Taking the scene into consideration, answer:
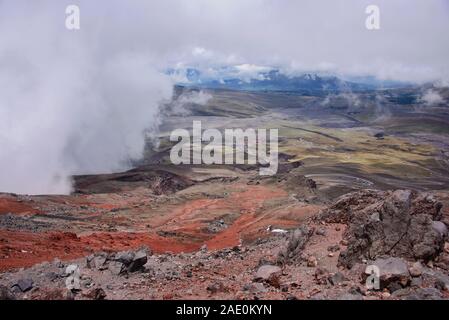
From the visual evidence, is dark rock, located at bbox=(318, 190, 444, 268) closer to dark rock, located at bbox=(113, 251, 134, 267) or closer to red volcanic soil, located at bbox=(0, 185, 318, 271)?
dark rock, located at bbox=(113, 251, 134, 267)

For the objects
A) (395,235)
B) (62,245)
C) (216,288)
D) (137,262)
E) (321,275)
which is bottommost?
(62,245)

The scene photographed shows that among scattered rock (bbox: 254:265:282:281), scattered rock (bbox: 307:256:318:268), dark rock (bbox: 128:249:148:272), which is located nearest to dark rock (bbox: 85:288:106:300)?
dark rock (bbox: 128:249:148:272)

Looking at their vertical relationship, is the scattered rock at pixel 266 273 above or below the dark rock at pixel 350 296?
below

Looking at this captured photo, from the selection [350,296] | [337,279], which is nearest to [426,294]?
[350,296]

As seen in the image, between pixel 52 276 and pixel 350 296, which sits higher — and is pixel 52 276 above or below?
below

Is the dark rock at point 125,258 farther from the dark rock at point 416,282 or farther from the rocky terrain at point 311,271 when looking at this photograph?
the dark rock at point 416,282

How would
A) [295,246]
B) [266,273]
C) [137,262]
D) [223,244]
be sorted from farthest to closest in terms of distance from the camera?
[223,244]
[295,246]
[137,262]
[266,273]

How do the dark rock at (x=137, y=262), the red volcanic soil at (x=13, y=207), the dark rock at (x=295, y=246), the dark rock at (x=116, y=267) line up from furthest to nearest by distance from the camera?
1. the red volcanic soil at (x=13, y=207)
2. the dark rock at (x=295, y=246)
3. the dark rock at (x=137, y=262)
4. the dark rock at (x=116, y=267)

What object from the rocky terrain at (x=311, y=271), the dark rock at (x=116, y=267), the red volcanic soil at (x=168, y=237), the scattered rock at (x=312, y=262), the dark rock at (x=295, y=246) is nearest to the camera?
the rocky terrain at (x=311, y=271)

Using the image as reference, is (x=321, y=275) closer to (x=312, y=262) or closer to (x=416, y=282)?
(x=312, y=262)

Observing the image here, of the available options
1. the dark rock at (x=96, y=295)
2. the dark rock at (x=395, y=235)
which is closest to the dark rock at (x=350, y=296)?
the dark rock at (x=395, y=235)

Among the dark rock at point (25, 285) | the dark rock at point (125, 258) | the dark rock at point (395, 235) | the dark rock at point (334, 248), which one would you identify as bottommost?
the dark rock at point (25, 285)
